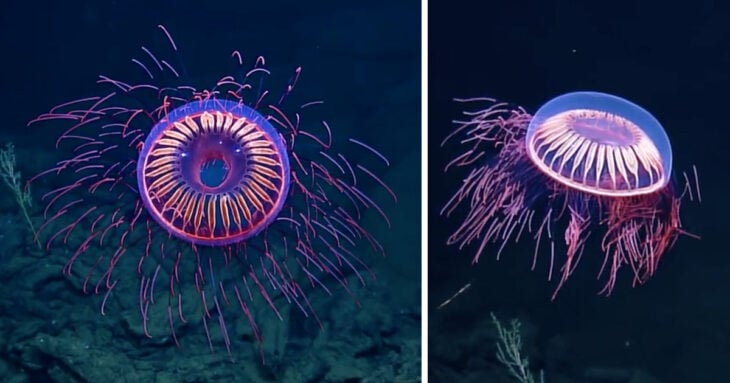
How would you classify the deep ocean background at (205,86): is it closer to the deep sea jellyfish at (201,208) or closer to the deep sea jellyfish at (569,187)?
the deep sea jellyfish at (201,208)

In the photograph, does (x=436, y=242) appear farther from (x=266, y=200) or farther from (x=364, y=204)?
(x=266, y=200)

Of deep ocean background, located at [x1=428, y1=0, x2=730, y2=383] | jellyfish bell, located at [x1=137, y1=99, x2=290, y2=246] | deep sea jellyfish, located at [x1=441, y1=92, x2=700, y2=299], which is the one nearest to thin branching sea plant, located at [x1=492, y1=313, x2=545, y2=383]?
deep ocean background, located at [x1=428, y1=0, x2=730, y2=383]

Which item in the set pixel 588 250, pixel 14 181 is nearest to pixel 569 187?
pixel 588 250

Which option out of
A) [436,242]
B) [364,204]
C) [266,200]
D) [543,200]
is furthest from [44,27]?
[543,200]

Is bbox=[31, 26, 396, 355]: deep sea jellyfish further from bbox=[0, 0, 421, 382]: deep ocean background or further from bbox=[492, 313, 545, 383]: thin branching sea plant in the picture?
bbox=[492, 313, 545, 383]: thin branching sea plant

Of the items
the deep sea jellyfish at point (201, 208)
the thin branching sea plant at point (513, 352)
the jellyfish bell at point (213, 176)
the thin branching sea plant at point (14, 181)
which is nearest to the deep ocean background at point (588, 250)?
the thin branching sea plant at point (513, 352)

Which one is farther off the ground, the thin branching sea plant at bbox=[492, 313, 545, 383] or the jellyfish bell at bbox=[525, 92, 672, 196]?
the jellyfish bell at bbox=[525, 92, 672, 196]
